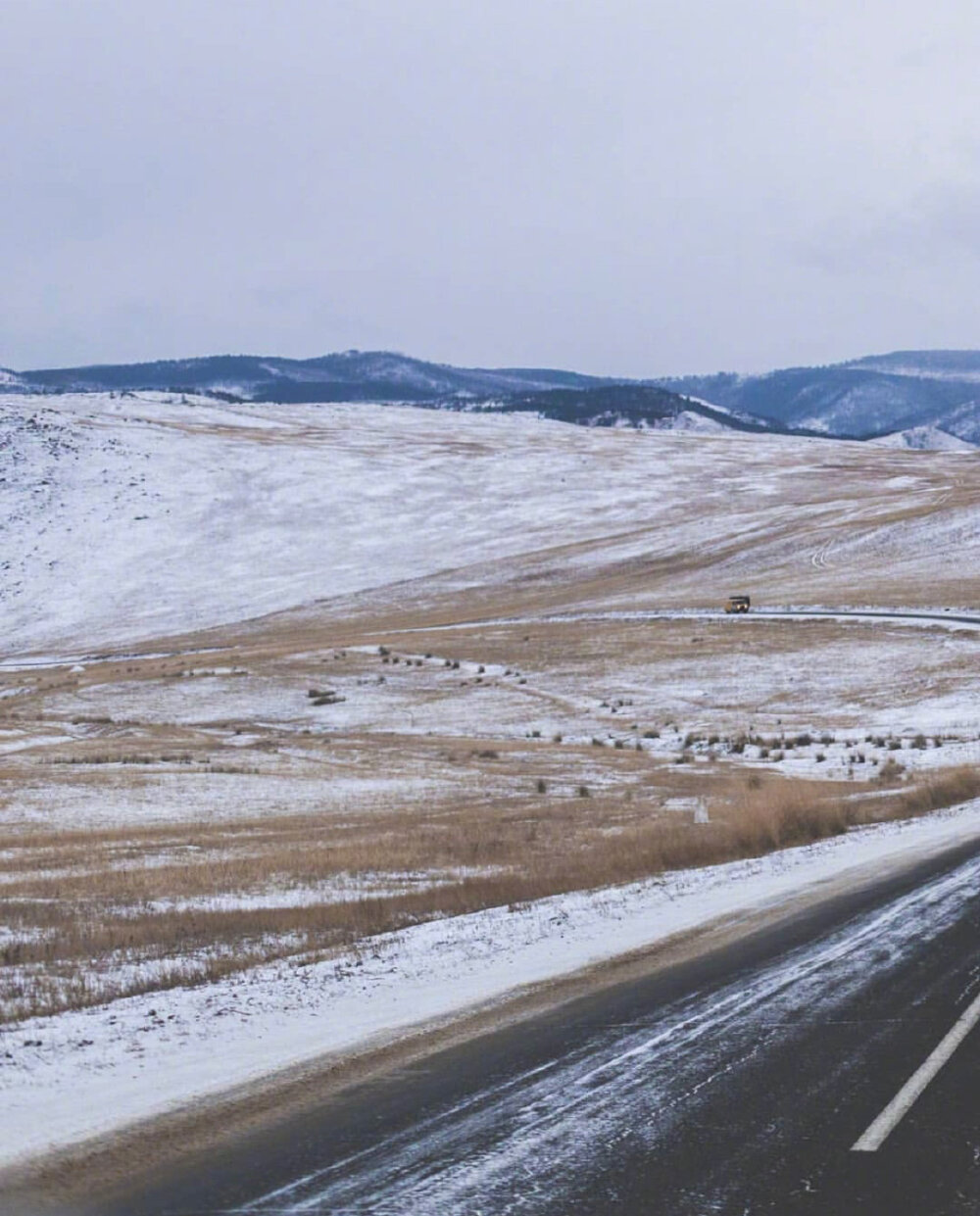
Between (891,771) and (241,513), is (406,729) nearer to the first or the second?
(891,771)

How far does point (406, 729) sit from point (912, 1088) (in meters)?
41.6

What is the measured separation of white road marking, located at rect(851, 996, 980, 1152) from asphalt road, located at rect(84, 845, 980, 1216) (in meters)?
0.05

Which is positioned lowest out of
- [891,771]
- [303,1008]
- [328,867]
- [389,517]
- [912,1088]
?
[891,771]

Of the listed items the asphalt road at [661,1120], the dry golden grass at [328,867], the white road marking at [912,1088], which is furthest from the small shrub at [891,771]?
the white road marking at [912,1088]

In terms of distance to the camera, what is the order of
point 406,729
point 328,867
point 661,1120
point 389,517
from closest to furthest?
point 661,1120, point 328,867, point 406,729, point 389,517

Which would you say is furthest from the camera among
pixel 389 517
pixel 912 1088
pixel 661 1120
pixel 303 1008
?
pixel 389 517

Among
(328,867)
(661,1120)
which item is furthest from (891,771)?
(661,1120)

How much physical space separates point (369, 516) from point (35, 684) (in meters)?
64.3

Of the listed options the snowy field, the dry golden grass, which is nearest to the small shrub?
the snowy field

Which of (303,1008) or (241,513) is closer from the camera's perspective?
(303,1008)

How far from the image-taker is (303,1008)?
36.4ft

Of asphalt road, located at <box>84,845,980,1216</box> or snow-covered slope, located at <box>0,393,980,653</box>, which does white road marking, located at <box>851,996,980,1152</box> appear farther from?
snow-covered slope, located at <box>0,393,980,653</box>

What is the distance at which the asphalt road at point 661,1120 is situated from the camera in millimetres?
6934

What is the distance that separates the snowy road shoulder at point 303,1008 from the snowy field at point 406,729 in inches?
2.0
